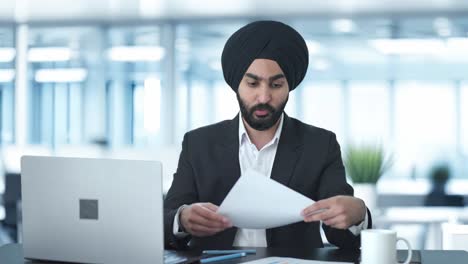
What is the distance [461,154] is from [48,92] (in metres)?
4.39

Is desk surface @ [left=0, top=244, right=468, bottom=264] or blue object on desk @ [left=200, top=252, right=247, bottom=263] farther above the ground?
blue object on desk @ [left=200, top=252, right=247, bottom=263]

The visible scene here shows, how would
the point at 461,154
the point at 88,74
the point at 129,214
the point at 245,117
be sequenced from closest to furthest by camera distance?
the point at 129,214 → the point at 245,117 → the point at 461,154 → the point at 88,74

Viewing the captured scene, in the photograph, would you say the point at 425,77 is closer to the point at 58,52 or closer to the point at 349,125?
the point at 349,125

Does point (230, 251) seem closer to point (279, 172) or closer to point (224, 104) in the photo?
point (279, 172)

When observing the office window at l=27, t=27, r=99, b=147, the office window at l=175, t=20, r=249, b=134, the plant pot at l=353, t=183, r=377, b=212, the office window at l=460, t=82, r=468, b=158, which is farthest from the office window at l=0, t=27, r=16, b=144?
the plant pot at l=353, t=183, r=377, b=212

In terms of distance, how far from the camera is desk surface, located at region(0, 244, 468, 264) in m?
1.81

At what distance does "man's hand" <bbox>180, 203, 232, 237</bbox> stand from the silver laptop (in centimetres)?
20

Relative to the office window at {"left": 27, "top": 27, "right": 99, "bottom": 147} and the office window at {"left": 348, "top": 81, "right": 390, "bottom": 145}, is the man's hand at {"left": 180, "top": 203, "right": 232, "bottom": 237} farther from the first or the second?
the office window at {"left": 27, "top": 27, "right": 99, "bottom": 147}

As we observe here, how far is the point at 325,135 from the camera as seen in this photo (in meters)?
2.22

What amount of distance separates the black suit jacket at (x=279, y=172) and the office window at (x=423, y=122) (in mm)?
5125

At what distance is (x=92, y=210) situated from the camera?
170 centimetres

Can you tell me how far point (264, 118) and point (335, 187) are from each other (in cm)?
29

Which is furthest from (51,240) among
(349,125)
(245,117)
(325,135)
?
(349,125)

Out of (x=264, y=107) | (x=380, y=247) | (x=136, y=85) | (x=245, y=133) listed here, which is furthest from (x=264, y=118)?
(x=136, y=85)
